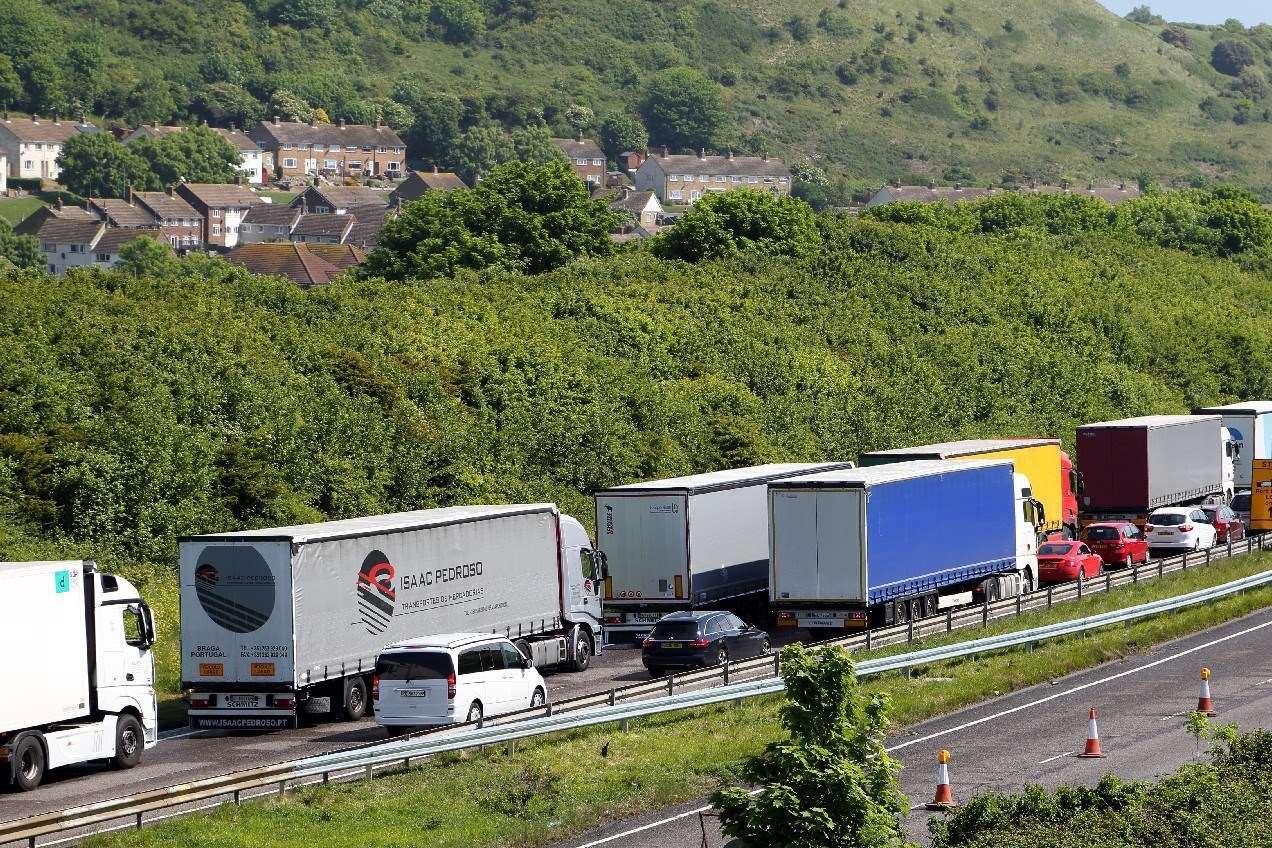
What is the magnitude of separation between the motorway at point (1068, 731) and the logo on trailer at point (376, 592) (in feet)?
27.6

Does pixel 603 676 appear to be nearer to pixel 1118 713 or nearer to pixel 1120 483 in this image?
pixel 1118 713

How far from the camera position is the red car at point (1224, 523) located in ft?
197

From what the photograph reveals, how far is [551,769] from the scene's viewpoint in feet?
95.1

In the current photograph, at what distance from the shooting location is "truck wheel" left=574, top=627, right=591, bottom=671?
4038cm

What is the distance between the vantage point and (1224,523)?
60.2 metres

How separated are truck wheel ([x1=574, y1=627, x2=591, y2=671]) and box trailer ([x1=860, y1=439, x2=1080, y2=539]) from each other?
12.6 metres

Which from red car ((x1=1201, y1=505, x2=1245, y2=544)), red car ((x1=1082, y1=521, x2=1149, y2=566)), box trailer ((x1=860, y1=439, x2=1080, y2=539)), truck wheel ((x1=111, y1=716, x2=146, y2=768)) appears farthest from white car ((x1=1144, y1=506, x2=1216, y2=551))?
truck wheel ((x1=111, y1=716, x2=146, y2=768))

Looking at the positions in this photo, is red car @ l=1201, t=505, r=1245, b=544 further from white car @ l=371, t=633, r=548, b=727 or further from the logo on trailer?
white car @ l=371, t=633, r=548, b=727

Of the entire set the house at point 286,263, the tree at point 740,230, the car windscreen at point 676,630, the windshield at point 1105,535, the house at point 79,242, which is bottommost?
the car windscreen at point 676,630

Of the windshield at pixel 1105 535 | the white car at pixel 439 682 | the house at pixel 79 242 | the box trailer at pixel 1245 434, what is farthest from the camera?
the house at pixel 79 242

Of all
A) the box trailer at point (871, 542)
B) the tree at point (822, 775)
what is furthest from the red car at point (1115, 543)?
the tree at point (822, 775)

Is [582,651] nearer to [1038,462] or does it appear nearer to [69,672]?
[69,672]

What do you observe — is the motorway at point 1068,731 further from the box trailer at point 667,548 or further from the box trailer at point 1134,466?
the box trailer at point 1134,466

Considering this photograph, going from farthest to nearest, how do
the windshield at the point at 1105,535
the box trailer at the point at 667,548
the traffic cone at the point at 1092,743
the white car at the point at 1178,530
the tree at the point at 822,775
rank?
the white car at the point at 1178,530 < the windshield at the point at 1105,535 < the box trailer at the point at 667,548 < the traffic cone at the point at 1092,743 < the tree at the point at 822,775
